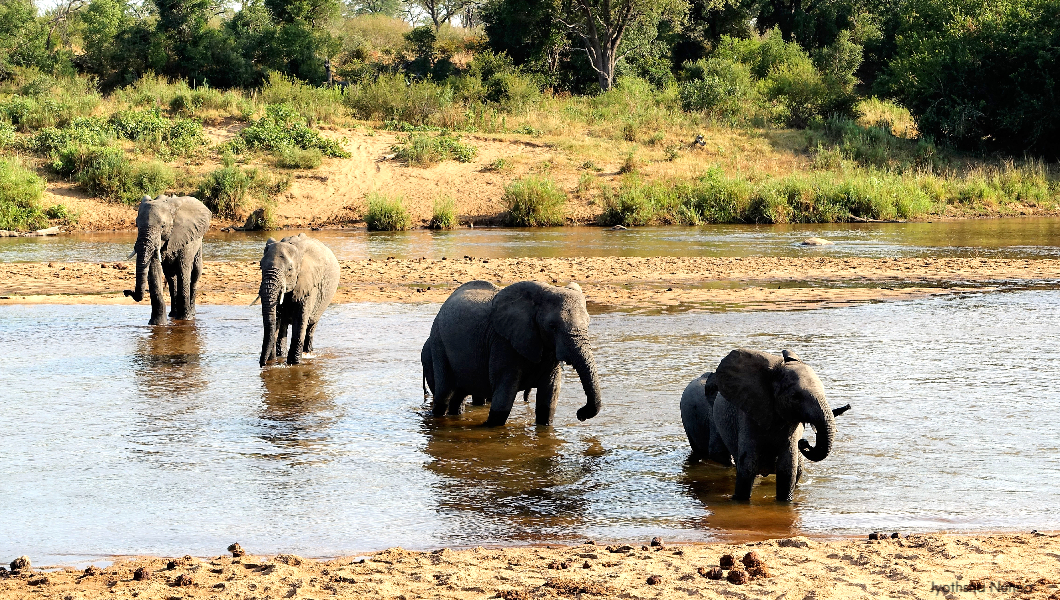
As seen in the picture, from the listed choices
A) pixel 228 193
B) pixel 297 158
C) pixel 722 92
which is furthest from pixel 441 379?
pixel 722 92

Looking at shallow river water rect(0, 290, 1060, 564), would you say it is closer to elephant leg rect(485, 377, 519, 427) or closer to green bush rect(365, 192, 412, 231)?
elephant leg rect(485, 377, 519, 427)

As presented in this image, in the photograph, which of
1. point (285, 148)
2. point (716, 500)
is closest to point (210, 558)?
point (716, 500)

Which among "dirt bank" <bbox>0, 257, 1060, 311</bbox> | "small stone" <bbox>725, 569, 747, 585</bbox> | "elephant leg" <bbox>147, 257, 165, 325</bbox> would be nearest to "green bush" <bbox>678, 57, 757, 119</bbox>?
"dirt bank" <bbox>0, 257, 1060, 311</bbox>

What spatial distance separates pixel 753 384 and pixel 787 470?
2.10 ft

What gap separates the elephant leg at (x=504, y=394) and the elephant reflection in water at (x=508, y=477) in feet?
0.64

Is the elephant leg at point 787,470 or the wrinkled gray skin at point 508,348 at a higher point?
the wrinkled gray skin at point 508,348

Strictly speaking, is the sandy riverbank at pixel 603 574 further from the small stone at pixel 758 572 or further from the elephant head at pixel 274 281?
the elephant head at pixel 274 281

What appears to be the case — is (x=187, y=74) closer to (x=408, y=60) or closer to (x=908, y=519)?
(x=408, y=60)

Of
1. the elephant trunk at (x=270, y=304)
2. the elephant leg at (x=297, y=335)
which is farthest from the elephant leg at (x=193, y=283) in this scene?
the elephant trunk at (x=270, y=304)

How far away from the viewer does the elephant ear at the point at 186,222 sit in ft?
52.4

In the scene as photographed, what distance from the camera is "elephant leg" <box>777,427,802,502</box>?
25.5ft

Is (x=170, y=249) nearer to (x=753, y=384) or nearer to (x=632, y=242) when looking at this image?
(x=753, y=384)

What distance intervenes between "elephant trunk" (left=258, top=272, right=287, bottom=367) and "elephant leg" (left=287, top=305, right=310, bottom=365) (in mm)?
213

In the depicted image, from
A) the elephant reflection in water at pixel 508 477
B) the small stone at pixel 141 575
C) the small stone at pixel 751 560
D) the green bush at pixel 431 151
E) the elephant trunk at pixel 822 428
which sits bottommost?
the small stone at pixel 141 575
